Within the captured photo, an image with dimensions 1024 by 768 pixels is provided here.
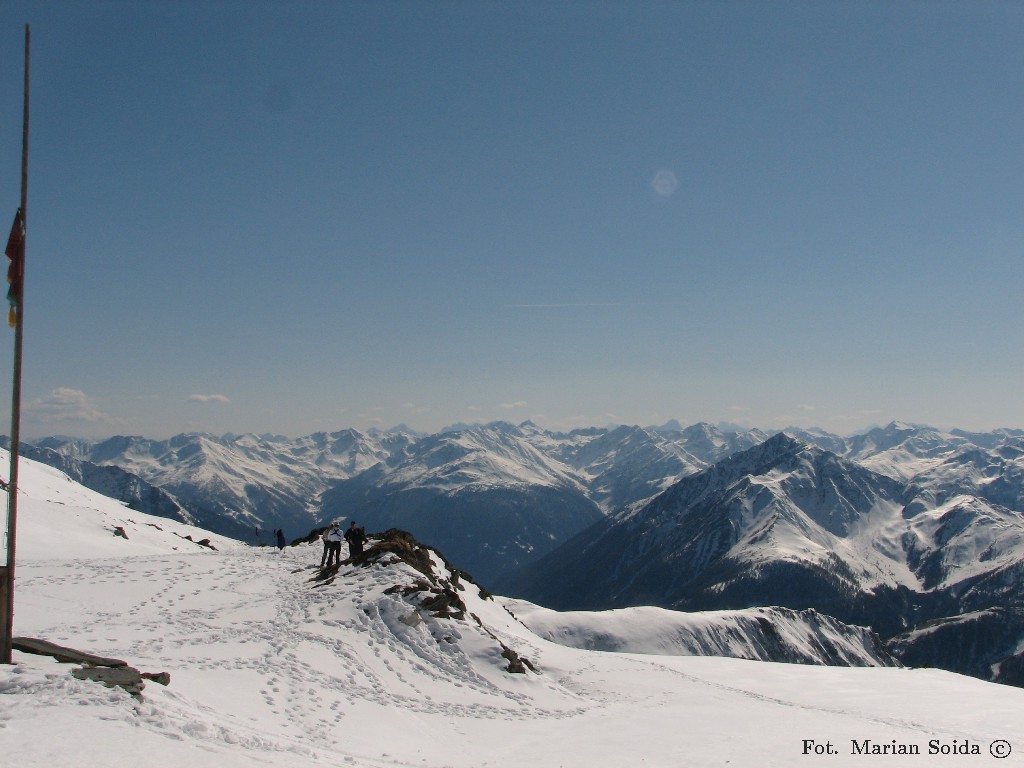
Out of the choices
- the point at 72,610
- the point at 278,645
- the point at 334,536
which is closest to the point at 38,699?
the point at 278,645

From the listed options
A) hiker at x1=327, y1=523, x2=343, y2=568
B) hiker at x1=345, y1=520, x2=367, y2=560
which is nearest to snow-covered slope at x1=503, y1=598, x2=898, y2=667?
hiker at x1=345, y1=520, x2=367, y2=560

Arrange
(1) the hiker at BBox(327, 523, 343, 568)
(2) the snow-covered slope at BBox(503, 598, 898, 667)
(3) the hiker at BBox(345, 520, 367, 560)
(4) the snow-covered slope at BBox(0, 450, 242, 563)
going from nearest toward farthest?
(1) the hiker at BBox(327, 523, 343, 568)
(3) the hiker at BBox(345, 520, 367, 560)
(4) the snow-covered slope at BBox(0, 450, 242, 563)
(2) the snow-covered slope at BBox(503, 598, 898, 667)

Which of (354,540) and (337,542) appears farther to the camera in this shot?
(354,540)

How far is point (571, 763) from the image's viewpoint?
70.3 feet

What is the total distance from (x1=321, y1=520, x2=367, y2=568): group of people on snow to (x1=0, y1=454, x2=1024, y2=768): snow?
167cm

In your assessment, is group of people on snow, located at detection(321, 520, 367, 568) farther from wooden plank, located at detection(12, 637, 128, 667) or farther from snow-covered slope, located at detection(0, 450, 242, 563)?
wooden plank, located at detection(12, 637, 128, 667)

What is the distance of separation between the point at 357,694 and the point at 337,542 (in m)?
16.9

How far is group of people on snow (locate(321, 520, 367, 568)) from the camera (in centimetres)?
3922

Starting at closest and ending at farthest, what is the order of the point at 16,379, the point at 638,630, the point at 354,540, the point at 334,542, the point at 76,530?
the point at 16,379 < the point at 334,542 < the point at 354,540 < the point at 76,530 < the point at 638,630

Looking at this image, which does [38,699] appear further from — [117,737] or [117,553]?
[117,553]

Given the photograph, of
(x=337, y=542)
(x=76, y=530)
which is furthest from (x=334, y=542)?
(x=76, y=530)

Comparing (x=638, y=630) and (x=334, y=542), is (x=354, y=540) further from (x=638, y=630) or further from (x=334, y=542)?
(x=638, y=630)

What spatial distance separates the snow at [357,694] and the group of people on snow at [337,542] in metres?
1.67

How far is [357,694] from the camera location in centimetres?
2319
